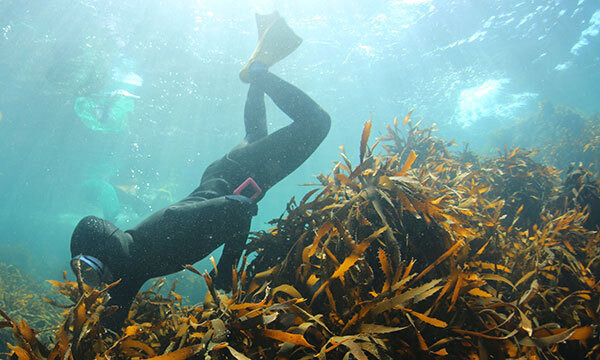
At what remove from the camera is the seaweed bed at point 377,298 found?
1295 mm

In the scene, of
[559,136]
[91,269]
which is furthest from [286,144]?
[559,136]

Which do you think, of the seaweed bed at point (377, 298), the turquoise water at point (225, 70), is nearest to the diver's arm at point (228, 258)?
the seaweed bed at point (377, 298)

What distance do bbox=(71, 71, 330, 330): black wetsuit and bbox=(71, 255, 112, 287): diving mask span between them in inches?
3.9

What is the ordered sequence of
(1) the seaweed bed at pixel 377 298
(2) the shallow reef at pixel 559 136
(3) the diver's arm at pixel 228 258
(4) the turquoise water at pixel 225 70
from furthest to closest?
(4) the turquoise water at pixel 225 70 < (2) the shallow reef at pixel 559 136 < (3) the diver's arm at pixel 228 258 < (1) the seaweed bed at pixel 377 298

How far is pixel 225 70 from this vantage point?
16.6 m

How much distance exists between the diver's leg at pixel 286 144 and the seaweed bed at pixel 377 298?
831 millimetres

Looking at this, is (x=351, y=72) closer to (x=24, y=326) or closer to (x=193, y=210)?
(x=193, y=210)

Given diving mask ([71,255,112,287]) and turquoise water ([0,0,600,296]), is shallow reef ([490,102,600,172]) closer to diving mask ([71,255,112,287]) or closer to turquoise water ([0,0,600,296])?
turquoise water ([0,0,600,296])

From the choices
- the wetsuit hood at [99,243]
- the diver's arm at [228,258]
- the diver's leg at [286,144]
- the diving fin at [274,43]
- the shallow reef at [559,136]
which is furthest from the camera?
the shallow reef at [559,136]

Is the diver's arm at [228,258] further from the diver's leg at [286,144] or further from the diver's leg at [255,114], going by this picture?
the diver's leg at [255,114]

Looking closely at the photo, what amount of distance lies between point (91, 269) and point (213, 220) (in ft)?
3.08

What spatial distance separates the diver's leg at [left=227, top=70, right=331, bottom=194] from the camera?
3432 mm

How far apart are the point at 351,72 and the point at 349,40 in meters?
3.08

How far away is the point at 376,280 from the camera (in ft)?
5.51
